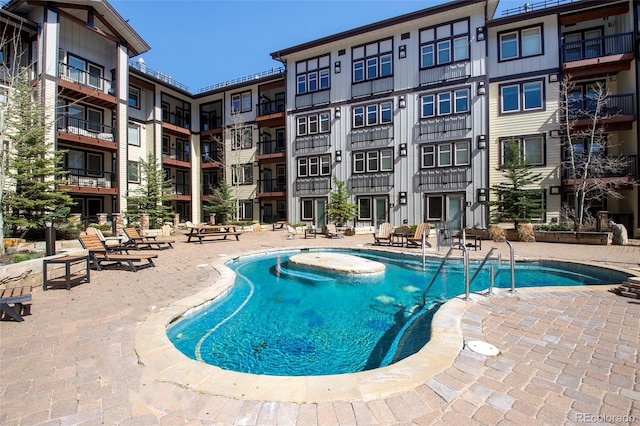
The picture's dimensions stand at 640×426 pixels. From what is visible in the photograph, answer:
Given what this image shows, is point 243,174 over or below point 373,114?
below

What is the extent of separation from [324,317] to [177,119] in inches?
1108

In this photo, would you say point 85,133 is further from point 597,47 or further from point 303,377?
point 597,47

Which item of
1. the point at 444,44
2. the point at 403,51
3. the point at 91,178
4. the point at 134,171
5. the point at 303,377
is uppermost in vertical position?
the point at 403,51

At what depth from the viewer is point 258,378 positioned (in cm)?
301

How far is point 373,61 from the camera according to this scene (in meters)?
21.8

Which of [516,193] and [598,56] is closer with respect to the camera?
[516,193]

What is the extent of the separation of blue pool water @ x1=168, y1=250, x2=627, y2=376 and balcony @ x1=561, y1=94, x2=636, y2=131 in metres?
11.9

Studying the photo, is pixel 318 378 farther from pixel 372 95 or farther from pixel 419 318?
pixel 372 95

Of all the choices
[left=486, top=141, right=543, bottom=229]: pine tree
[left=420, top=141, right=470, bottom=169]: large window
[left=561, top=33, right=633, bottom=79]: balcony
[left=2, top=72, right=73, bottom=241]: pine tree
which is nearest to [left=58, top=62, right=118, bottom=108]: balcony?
[left=2, top=72, right=73, bottom=241]: pine tree

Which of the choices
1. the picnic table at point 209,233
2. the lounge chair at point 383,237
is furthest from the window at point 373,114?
the picnic table at point 209,233

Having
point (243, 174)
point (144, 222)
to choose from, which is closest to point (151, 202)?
point (144, 222)

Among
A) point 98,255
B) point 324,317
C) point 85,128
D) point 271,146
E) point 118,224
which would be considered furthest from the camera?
point 271,146

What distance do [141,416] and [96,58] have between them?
85.1ft

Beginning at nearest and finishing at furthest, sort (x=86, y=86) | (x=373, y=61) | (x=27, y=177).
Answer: (x=27, y=177) → (x=86, y=86) → (x=373, y=61)
